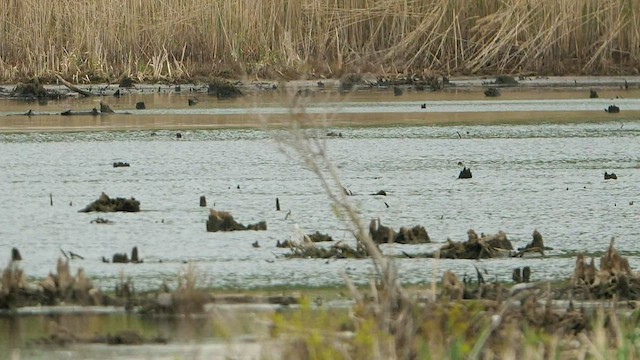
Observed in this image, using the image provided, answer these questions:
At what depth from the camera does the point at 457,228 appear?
25.5ft

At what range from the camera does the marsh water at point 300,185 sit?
21.6ft

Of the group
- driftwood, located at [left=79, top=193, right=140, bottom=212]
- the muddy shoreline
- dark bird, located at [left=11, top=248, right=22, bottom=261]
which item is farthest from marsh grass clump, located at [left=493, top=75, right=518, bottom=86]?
dark bird, located at [left=11, top=248, right=22, bottom=261]

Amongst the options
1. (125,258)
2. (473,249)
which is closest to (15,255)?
(125,258)

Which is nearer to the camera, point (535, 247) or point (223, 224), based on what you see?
point (535, 247)

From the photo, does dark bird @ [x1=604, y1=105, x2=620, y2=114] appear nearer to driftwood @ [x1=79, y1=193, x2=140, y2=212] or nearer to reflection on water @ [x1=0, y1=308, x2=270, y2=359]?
driftwood @ [x1=79, y1=193, x2=140, y2=212]

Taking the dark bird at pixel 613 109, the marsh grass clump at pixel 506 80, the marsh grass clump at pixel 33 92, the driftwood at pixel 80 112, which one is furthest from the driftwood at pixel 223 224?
the marsh grass clump at pixel 506 80

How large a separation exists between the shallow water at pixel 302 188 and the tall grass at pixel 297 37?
3382mm

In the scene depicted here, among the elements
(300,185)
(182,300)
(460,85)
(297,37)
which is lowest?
(460,85)

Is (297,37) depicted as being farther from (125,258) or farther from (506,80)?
(125,258)

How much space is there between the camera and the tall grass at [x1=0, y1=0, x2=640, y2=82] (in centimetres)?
1922

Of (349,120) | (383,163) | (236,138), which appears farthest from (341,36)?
(383,163)

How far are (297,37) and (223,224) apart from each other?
12.0 m

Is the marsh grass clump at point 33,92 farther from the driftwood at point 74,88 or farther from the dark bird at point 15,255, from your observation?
the dark bird at point 15,255

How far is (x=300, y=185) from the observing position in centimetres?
968
